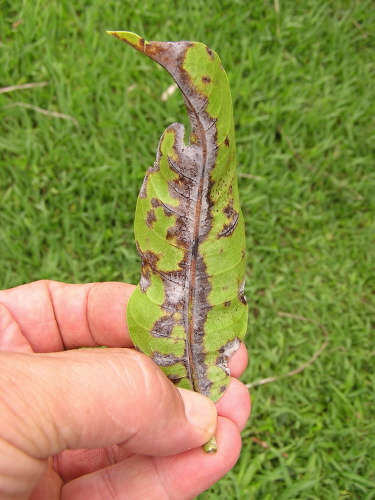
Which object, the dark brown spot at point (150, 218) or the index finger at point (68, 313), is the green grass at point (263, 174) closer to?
the index finger at point (68, 313)

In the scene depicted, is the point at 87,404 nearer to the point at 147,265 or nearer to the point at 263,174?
the point at 147,265

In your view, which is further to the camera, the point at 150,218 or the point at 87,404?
the point at 150,218

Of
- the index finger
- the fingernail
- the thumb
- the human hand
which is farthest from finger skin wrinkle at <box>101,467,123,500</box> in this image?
the index finger

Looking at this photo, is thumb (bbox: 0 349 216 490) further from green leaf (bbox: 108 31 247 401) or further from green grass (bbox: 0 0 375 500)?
green grass (bbox: 0 0 375 500)

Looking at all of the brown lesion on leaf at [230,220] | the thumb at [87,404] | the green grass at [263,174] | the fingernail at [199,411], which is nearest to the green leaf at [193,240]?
the brown lesion on leaf at [230,220]

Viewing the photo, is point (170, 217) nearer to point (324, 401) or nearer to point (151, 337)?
point (151, 337)

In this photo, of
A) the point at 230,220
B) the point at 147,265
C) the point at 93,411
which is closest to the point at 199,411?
the point at 93,411

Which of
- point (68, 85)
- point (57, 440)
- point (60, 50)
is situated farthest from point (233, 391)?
point (60, 50)
